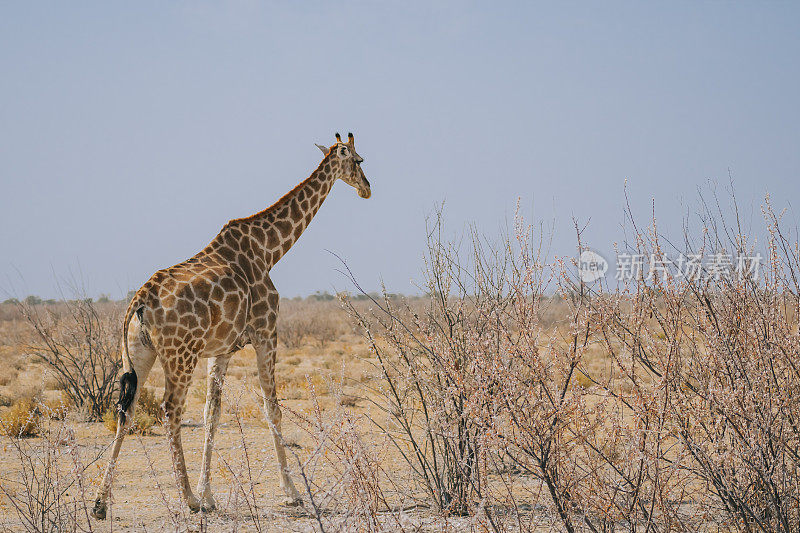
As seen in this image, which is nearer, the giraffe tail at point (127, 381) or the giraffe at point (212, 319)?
the giraffe tail at point (127, 381)

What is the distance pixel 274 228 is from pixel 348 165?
3.67ft

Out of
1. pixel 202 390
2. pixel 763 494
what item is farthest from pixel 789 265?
pixel 202 390

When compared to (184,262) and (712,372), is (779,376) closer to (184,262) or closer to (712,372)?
(712,372)

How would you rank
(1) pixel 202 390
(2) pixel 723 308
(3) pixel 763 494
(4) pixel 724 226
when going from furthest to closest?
(1) pixel 202 390 → (4) pixel 724 226 → (2) pixel 723 308 → (3) pixel 763 494

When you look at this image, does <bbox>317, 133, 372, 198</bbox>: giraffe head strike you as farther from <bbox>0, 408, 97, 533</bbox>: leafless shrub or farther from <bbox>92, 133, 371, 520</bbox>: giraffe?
<bbox>0, 408, 97, 533</bbox>: leafless shrub

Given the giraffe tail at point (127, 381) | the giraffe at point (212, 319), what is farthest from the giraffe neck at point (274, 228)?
the giraffe tail at point (127, 381)

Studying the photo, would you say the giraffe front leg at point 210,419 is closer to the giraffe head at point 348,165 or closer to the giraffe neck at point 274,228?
the giraffe neck at point 274,228

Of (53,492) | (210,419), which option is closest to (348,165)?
(210,419)

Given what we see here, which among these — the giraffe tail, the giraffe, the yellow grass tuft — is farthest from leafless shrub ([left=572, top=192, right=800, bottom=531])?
the yellow grass tuft

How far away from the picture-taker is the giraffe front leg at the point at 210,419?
20.2ft

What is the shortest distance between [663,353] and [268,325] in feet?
11.8

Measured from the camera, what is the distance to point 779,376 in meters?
4.57

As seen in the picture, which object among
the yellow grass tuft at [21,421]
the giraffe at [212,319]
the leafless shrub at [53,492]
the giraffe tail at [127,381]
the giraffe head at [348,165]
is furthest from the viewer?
the yellow grass tuft at [21,421]

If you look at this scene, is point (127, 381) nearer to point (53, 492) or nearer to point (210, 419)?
point (210, 419)
